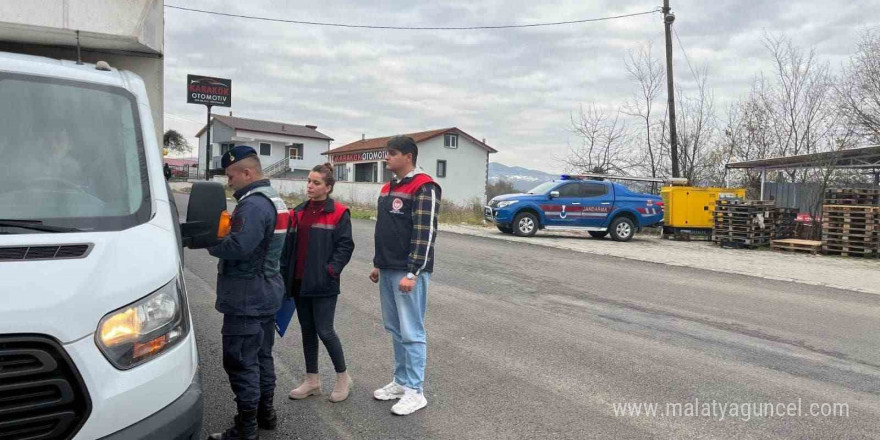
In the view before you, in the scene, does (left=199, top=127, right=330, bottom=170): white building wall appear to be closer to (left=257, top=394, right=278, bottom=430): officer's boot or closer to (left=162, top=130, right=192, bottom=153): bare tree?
(left=162, top=130, right=192, bottom=153): bare tree

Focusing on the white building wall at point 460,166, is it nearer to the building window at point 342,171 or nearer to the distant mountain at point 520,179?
the distant mountain at point 520,179

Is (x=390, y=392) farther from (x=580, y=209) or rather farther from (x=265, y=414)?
(x=580, y=209)

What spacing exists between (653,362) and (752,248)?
13.3 m

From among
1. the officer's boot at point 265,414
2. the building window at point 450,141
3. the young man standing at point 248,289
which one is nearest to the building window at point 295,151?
the building window at point 450,141

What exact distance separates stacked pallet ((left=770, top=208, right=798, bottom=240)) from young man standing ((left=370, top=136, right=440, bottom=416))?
52.5ft

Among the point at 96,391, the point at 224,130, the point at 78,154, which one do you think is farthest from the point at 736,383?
the point at 224,130

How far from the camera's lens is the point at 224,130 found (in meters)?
63.8

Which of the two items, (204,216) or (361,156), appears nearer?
(204,216)

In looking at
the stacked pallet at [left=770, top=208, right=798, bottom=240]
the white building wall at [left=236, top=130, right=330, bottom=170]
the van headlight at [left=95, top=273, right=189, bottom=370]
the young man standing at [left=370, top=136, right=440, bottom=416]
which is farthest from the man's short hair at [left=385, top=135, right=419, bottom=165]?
the white building wall at [left=236, top=130, right=330, bottom=170]

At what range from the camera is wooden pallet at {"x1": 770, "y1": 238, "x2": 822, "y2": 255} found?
15.8 m

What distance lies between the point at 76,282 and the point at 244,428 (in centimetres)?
165

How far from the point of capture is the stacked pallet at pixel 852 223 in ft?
48.6

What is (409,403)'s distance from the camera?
4.08 m

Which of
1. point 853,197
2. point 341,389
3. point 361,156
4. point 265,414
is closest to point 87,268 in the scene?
point 265,414
